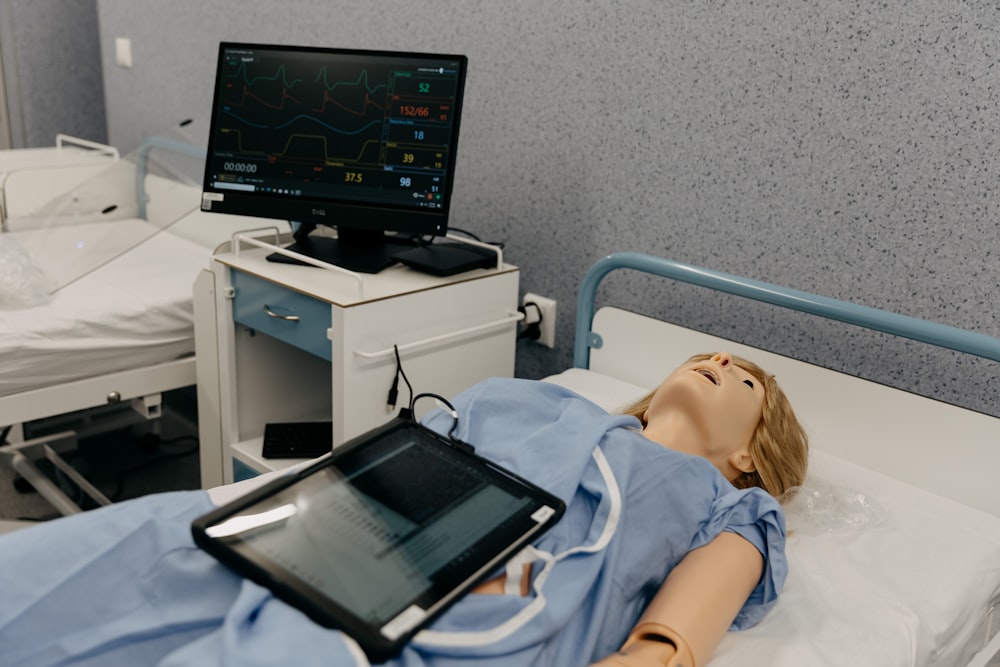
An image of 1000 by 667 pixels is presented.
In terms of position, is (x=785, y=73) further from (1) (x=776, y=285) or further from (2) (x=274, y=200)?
(2) (x=274, y=200)

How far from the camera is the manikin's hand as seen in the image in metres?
1.01

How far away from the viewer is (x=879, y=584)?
1.26 meters

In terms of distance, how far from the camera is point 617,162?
1.91 m

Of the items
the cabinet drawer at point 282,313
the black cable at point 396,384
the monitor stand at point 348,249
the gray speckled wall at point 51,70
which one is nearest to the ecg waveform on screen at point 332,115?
the monitor stand at point 348,249

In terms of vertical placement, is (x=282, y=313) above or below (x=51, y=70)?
below

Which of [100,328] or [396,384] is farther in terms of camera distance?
[100,328]

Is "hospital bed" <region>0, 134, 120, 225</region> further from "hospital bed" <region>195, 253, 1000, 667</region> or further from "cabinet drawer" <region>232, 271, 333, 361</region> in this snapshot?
"hospital bed" <region>195, 253, 1000, 667</region>

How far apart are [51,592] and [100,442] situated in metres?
1.84

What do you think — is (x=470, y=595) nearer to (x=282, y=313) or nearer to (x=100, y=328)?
(x=282, y=313)

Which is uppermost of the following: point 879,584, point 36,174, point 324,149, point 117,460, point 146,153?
point 324,149

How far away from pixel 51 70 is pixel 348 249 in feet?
7.60

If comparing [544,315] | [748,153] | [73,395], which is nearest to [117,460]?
[73,395]

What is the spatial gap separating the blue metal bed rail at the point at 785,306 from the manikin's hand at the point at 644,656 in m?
0.68

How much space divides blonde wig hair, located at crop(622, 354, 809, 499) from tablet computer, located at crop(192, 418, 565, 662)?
17.1 inches
